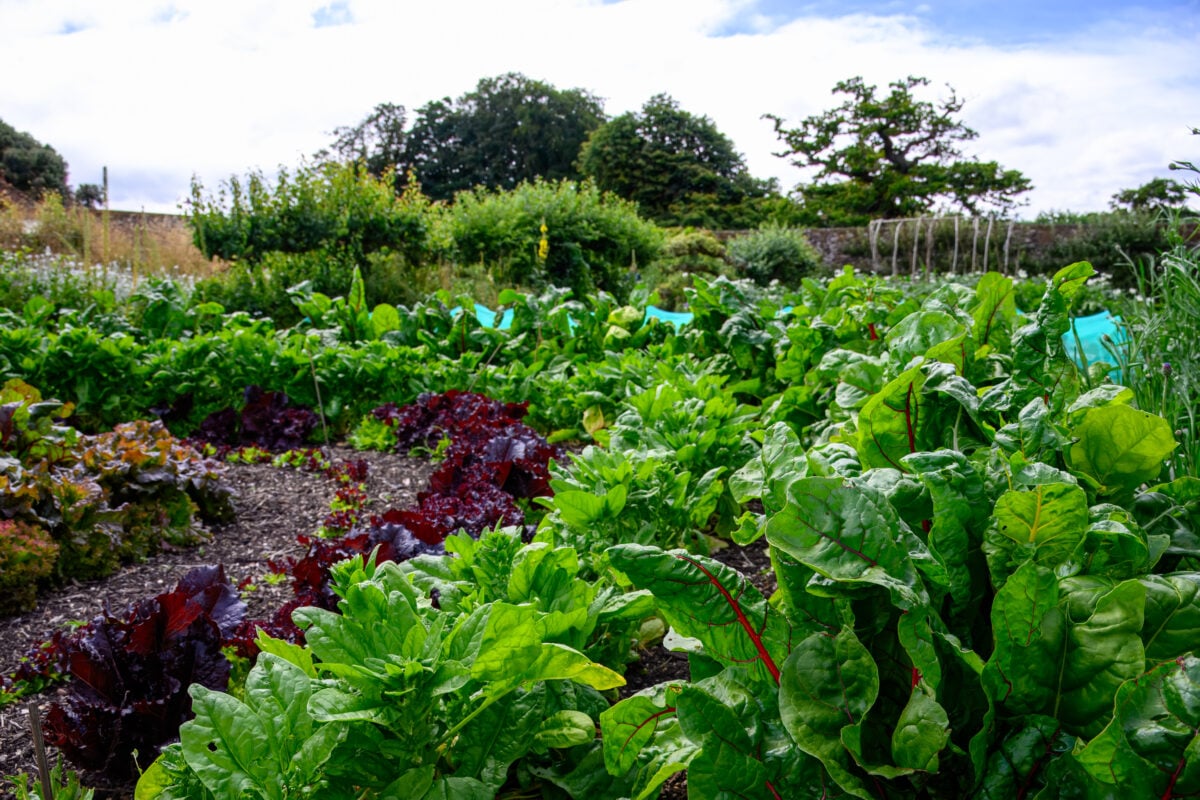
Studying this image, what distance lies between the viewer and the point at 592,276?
1398 centimetres

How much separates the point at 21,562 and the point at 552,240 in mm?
11663

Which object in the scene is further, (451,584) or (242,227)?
(242,227)

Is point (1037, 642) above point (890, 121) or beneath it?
beneath

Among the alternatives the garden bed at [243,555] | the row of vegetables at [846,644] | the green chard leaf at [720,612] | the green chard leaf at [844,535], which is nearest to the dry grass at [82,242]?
the garden bed at [243,555]

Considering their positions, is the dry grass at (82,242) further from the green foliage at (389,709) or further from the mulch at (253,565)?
the green foliage at (389,709)

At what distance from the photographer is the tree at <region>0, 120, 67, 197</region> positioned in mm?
30484

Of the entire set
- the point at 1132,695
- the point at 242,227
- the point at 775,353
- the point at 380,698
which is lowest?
the point at 380,698

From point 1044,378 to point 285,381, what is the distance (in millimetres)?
4500

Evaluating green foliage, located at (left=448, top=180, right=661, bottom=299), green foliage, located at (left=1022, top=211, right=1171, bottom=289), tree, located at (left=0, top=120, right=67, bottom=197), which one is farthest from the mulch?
tree, located at (left=0, top=120, right=67, bottom=197)

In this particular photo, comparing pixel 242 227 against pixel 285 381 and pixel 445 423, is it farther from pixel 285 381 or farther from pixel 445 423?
pixel 445 423

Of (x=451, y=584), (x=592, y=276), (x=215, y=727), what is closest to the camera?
(x=215, y=727)

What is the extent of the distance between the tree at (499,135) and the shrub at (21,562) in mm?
43607

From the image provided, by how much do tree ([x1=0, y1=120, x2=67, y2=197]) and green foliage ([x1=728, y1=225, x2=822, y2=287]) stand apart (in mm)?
26980

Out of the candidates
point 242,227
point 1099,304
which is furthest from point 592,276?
point 1099,304
